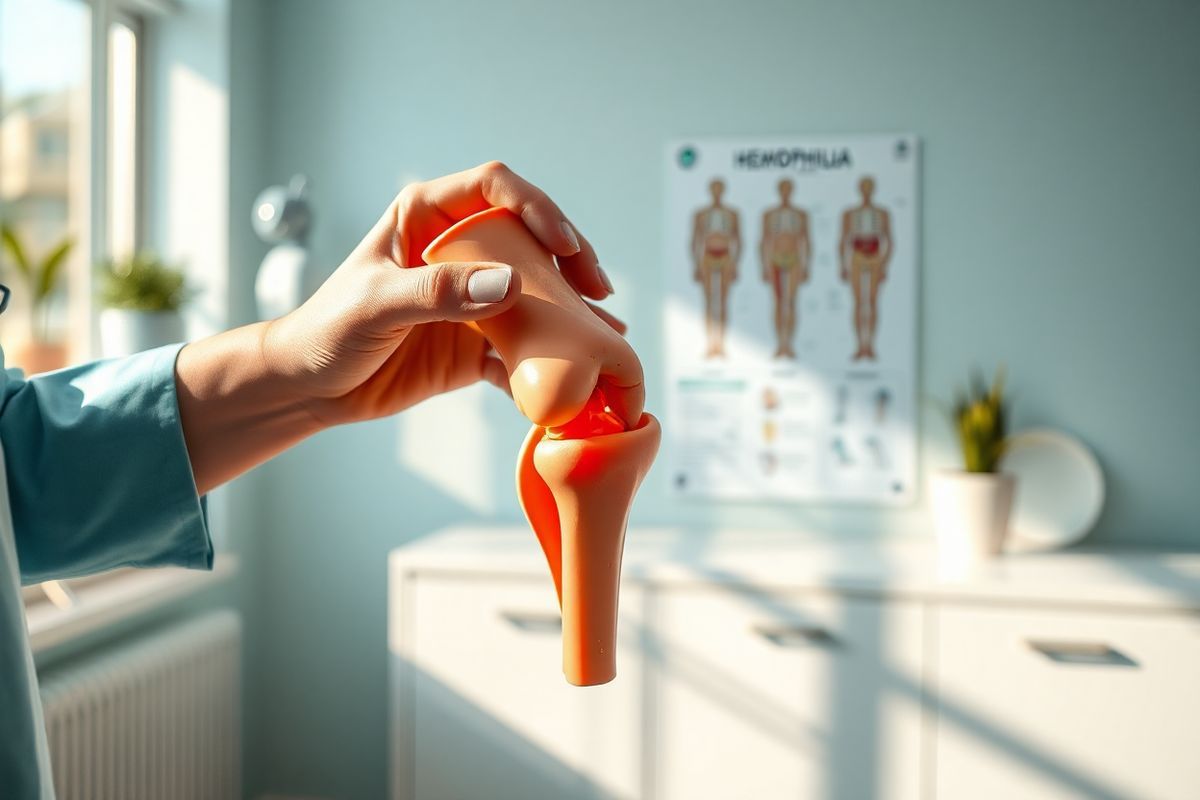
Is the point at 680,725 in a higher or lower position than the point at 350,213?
lower

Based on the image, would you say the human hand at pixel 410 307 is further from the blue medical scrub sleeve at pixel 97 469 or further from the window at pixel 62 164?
the window at pixel 62 164

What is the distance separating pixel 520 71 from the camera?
2615 millimetres

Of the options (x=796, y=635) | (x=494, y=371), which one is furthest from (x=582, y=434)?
(x=796, y=635)

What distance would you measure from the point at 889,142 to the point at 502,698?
160 cm

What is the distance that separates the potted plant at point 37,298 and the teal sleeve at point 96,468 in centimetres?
138

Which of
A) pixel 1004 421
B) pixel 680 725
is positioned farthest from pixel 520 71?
pixel 680 725

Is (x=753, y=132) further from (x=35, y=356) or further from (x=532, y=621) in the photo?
(x=35, y=356)

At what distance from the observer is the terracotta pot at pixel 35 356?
2100 mm

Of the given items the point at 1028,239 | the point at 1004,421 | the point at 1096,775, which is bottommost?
the point at 1096,775

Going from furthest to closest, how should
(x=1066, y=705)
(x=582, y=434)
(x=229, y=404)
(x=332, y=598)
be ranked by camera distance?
(x=332, y=598)
(x=1066, y=705)
(x=229, y=404)
(x=582, y=434)

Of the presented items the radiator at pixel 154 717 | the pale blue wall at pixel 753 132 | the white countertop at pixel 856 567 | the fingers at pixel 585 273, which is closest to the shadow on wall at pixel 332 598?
the pale blue wall at pixel 753 132

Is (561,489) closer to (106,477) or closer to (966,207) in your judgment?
(106,477)

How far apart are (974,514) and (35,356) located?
6.74 ft

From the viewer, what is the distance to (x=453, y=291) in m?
0.69
